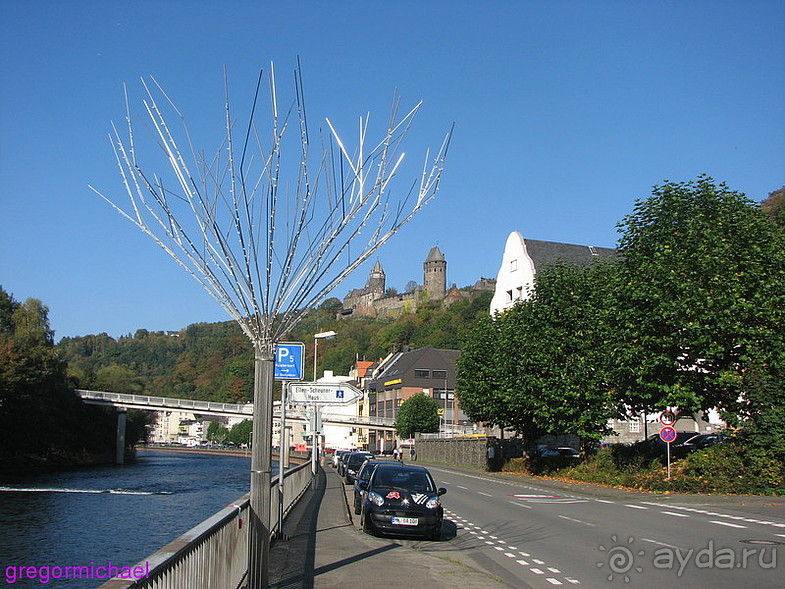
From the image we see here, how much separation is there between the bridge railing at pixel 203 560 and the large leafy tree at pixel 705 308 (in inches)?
871

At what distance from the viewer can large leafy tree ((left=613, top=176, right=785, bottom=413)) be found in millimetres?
27297

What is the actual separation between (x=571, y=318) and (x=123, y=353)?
16307 cm

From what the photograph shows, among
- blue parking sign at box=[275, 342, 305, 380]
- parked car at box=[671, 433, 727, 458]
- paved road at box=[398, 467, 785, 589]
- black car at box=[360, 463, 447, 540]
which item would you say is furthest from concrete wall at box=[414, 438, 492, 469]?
blue parking sign at box=[275, 342, 305, 380]

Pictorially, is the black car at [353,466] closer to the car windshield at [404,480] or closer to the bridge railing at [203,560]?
the car windshield at [404,480]

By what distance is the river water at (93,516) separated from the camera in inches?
875

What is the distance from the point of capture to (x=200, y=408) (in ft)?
317

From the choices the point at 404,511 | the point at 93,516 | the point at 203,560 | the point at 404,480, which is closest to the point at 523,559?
the point at 404,511

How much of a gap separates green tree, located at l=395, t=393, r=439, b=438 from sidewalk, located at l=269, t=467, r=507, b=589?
70062 millimetres

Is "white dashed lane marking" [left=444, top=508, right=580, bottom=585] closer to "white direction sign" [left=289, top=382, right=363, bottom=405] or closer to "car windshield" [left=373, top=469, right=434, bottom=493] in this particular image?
"car windshield" [left=373, top=469, right=434, bottom=493]

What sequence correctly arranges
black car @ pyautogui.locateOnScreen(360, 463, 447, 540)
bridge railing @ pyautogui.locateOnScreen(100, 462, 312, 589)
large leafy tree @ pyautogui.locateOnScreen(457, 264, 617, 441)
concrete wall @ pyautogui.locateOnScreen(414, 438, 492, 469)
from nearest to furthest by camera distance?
bridge railing @ pyautogui.locateOnScreen(100, 462, 312, 589) → black car @ pyautogui.locateOnScreen(360, 463, 447, 540) → large leafy tree @ pyautogui.locateOnScreen(457, 264, 617, 441) → concrete wall @ pyautogui.locateOnScreen(414, 438, 492, 469)

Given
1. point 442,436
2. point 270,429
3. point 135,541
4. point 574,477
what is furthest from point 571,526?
point 442,436

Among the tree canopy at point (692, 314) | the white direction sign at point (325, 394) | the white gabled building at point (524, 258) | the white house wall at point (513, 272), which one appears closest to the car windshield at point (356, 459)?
the tree canopy at point (692, 314)

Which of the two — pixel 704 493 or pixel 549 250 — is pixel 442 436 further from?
pixel 704 493

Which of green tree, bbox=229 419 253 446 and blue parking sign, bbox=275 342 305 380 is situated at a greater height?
blue parking sign, bbox=275 342 305 380
